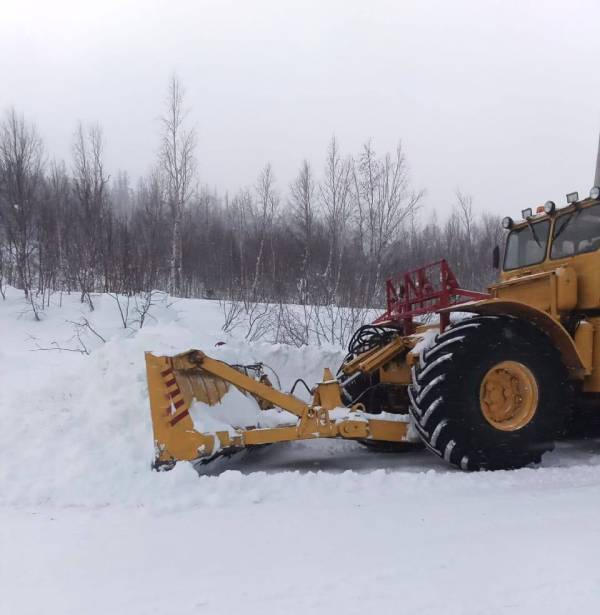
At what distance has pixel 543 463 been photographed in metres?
5.67

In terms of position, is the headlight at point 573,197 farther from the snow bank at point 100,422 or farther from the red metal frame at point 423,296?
the snow bank at point 100,422

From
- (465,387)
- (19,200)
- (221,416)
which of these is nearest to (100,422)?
(221,416)

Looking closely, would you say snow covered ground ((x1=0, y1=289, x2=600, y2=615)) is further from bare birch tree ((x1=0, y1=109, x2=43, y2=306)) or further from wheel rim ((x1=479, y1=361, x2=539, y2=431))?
bare birch tree ((x1=0, y1=109, x2=43, y2=306))

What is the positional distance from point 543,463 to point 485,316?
174 cm

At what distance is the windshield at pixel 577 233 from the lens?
6.05 metres

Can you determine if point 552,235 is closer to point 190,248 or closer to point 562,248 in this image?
point 562,248

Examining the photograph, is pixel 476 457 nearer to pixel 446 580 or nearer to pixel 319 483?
pixel 319 483

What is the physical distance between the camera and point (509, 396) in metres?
5.27

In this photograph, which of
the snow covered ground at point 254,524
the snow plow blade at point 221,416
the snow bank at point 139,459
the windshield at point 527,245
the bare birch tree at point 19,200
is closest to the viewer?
the snow covered ground at point 254,524

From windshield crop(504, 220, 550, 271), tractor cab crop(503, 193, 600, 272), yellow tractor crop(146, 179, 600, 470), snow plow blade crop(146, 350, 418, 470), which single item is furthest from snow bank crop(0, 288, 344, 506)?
tractor cab crop(503, 193, 600, 272)

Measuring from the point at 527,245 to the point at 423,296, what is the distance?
172cm

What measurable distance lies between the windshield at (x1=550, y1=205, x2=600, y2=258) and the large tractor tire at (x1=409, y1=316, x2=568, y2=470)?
4.71 feet

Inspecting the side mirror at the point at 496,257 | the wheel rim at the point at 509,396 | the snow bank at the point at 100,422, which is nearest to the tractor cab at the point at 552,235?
the side mirror at the point at 496,257

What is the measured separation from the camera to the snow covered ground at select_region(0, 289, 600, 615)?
9.11 feet
